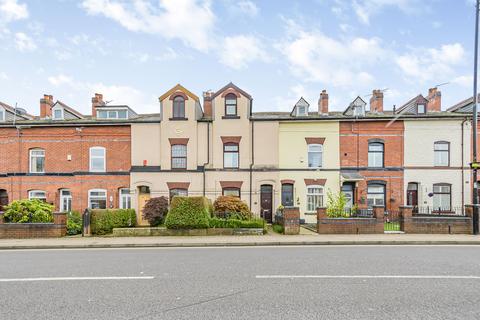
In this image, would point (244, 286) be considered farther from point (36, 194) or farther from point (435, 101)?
point (435, 101)

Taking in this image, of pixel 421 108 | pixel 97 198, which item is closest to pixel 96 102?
pixel 97 198

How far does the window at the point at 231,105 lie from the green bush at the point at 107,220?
9905 mm

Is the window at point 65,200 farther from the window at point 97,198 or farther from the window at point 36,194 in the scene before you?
the window at point 97,198

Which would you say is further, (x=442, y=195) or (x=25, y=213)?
(x=442, y=195)

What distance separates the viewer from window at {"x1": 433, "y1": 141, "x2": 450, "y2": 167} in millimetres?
22812

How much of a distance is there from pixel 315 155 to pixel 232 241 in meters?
11.8

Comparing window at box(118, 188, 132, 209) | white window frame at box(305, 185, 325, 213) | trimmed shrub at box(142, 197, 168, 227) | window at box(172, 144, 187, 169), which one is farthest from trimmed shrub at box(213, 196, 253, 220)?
window at box(118, 188, 132, 209)

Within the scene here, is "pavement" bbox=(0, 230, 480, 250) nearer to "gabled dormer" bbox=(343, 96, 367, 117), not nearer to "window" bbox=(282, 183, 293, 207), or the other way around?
"window" bbox=(282, 183, 293, 207)

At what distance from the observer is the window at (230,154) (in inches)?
894

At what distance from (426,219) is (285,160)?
31.8 ft

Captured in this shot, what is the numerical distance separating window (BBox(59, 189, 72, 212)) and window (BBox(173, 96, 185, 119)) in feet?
32.1

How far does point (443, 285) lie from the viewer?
6668mm

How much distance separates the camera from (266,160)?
74.0 ft

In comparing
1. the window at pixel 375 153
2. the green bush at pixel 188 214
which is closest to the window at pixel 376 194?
the window at pixel 375 153
